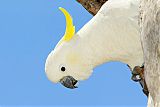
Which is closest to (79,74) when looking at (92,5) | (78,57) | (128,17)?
(78,57)

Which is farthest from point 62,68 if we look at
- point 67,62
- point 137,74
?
point 137,74

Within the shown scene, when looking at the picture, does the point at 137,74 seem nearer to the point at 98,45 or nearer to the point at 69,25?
the point at 98,45

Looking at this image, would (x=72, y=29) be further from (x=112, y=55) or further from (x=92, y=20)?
(x=112, y=55)

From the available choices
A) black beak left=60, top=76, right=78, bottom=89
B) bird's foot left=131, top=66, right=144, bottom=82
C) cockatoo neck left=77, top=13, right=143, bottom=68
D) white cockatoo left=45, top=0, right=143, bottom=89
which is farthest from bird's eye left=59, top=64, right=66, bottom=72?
bird's foot left=131, top=66, right=144, bottom=82

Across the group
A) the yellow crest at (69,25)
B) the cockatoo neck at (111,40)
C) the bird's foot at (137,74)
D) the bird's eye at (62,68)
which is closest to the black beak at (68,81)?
the bird's eye at (62,68)

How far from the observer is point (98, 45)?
4.54 metres

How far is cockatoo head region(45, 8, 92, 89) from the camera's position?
4688mm

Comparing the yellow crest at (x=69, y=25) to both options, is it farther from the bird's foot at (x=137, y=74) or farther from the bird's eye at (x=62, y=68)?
the bird's foot at (x=137, y=74)

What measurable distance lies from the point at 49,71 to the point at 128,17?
4.46 feet

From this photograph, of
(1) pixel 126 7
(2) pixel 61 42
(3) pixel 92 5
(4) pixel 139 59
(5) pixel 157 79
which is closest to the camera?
(5) pixel 157 79

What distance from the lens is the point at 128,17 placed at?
4238 millimetres

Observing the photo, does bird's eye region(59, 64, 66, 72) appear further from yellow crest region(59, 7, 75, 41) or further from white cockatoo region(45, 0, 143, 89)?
yellow crest region(59, 7, 75, 41)

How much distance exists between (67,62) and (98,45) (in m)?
0.54

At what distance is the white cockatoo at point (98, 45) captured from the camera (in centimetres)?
428
